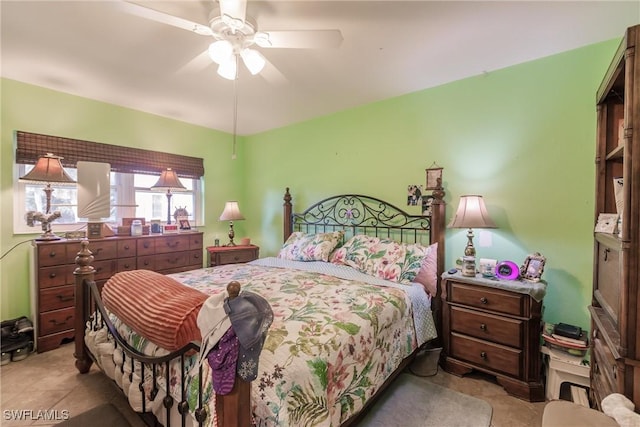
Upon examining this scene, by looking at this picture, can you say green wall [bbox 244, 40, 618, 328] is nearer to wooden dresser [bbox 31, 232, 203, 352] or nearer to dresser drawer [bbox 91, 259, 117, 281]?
wooden dresser [bbox 31, 232, 203, 352]

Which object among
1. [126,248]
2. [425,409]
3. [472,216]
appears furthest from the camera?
[126,248]

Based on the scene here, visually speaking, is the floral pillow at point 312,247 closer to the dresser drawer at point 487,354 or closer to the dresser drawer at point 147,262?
the dresser drawer at point 487,354

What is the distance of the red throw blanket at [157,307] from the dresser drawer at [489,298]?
1.90m

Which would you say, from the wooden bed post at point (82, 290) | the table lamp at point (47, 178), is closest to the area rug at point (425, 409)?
the wooden bed post at point (82, 290)

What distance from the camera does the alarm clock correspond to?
2098mm

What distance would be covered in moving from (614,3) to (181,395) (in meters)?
3.15

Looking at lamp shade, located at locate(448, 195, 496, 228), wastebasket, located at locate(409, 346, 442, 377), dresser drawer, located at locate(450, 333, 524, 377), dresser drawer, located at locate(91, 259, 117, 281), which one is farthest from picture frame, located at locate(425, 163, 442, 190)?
dresser drawer, located at locate(91, 259, 117, 281)

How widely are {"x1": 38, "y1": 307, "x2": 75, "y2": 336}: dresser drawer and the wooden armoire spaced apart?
4.03 metres

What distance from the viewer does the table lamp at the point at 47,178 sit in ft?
8.25

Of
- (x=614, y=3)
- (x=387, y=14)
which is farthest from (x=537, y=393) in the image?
(x=387, y=14)

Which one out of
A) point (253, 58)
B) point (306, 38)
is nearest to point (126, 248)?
point (253, 58)

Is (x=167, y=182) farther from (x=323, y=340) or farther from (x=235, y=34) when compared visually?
(x=323, y=340)

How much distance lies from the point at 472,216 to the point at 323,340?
162 centimetres

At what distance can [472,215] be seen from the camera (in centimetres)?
223
